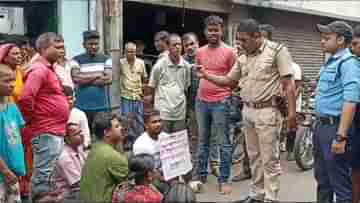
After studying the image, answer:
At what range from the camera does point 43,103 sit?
5.59 m

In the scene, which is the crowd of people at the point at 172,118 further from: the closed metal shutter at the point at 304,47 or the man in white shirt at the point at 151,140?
the closed metal shutter at the point at 304,47

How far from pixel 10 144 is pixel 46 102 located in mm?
930

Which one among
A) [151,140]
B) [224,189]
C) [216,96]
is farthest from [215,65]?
[224,189]

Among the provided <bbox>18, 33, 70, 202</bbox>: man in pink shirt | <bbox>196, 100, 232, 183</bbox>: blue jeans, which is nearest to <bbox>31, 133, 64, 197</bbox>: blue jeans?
<bbox>18, 33, 70, 202</bbox>: man in pink shirt

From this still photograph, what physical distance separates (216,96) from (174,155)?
979 mm

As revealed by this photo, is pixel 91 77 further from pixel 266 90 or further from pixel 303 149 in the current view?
pixel 303 149

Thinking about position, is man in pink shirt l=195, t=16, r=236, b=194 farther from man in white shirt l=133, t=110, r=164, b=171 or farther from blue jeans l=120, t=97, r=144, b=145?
blue jeans l=120, t=97, r=144, b=145

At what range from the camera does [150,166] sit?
455 centimetres

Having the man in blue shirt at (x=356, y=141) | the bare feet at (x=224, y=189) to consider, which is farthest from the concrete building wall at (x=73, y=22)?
the man in blue shirt at (x=356, y=141)

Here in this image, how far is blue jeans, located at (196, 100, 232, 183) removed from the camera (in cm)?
672

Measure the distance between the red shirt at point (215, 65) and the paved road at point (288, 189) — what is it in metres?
1.06

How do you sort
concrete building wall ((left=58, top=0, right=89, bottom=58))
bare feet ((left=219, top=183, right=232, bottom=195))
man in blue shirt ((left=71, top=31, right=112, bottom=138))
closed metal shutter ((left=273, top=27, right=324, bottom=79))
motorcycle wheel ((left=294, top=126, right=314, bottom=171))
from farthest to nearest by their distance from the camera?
closed metal shutter ((left=273, top=27, right=324, bottom=79)) < motorcycle wheel ((left=294, top=126, right=314, bottom=171)) < concrete building wall ((left=58, top=0, right=89, bottom=58)) < man in blue shirt ((left=71, top=31, right=112, bottom=138)) < bare feet ((left=219, top=183, right=232, bottom=195))

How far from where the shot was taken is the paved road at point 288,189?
6.67 metres

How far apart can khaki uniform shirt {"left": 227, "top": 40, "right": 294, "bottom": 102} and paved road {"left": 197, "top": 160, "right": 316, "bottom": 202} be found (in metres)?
1.27
